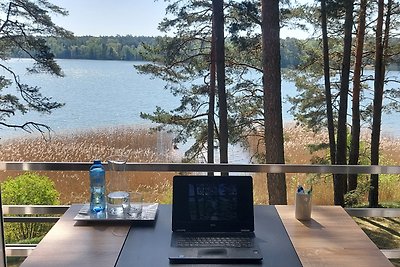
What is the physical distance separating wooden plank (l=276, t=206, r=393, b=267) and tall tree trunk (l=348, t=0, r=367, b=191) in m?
2.59

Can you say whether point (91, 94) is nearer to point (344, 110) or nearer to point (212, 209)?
point (344, 110)

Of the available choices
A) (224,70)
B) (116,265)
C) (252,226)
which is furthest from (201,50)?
(116,265)

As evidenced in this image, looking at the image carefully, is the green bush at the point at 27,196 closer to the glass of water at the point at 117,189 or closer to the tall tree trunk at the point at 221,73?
the tall tree trunk at the point at 221,73

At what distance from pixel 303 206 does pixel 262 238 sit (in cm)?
30

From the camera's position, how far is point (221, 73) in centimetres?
427

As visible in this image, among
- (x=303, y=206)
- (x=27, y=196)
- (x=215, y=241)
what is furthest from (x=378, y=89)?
(x=27, y=196)

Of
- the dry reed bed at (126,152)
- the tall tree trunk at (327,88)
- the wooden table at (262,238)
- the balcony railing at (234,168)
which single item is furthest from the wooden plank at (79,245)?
the tall tree trunk at (327,88)

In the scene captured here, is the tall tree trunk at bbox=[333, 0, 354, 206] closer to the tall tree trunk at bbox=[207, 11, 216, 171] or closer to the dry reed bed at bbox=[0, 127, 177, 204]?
the tall tree trunk at bbox=[207, 11, 216, 171]

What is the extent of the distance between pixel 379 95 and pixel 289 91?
84cm

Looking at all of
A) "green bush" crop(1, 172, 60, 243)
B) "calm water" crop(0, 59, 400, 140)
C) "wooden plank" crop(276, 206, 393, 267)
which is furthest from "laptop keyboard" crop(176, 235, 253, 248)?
"calm water" crop(0, 59, 400, 140)

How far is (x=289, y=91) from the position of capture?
4.33 meters

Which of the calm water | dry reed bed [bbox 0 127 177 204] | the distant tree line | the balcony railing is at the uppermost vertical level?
the distant tree line

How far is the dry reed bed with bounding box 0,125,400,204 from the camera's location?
3.76 meters

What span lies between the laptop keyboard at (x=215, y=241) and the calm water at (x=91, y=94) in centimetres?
259
